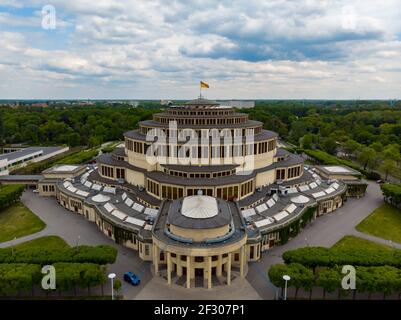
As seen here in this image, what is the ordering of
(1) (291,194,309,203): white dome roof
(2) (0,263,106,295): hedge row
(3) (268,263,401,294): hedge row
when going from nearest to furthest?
(2) (0,263,106,295): hedge row
(3) (268,263,401,294): hedge row
(1) (291,194,309,203): white dome roof

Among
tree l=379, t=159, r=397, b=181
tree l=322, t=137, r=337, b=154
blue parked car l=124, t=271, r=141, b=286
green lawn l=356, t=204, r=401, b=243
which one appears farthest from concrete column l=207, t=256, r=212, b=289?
tree l=322, t=137, r=337, b=154

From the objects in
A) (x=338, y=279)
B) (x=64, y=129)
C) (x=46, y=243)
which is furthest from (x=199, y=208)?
(x=64, y=129)

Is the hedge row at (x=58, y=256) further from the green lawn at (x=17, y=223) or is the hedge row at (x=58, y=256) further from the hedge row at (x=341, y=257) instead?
the hedge row at (x=341, y=257)

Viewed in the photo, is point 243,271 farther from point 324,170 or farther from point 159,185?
point 324,170

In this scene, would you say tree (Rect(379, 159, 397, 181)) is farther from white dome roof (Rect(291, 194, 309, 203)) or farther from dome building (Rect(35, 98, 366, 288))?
white dome roof (Rect(291, 194, 309, 203))

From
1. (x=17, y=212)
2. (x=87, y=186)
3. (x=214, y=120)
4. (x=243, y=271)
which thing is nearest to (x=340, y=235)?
(x=243, y=271)

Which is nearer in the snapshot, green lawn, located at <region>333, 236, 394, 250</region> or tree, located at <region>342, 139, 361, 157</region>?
green lawn, located at <region>333, 236, 394, 250</region>
